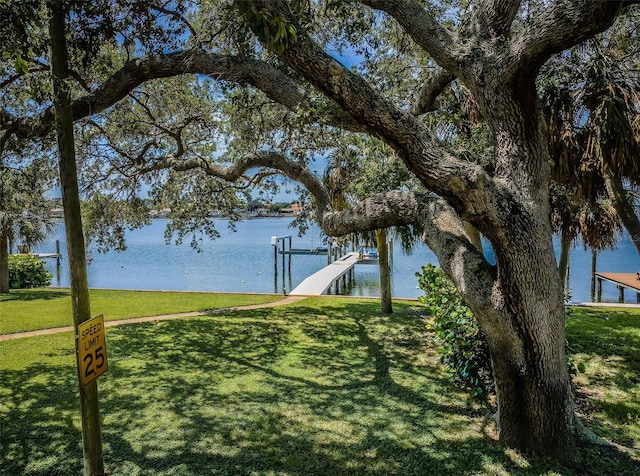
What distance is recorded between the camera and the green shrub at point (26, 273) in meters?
17.9

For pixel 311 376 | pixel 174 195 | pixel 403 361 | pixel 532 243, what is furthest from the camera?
pixel 174 195

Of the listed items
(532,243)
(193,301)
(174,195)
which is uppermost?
(174,195)

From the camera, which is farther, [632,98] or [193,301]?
[193,301]

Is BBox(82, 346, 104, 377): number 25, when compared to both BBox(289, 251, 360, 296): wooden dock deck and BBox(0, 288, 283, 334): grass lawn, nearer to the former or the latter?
BBox(0, 288, 283, 334): grass lawn

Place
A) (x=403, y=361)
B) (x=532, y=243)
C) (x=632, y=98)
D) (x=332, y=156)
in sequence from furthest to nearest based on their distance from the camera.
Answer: (x=332, y=156) → (x=403, y=361) → (x=632, y=98) → (x=532, y=243)

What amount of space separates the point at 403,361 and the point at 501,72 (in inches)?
188

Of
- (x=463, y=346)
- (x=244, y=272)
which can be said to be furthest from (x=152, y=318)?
(x=244, y=272)

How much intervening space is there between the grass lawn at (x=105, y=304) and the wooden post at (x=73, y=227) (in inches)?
303

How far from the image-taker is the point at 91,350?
3.06 metres

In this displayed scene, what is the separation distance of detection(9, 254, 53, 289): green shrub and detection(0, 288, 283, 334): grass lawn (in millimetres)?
3037

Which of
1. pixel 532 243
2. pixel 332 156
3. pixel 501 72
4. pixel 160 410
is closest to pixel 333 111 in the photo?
pixel 501 72

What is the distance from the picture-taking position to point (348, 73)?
375cm

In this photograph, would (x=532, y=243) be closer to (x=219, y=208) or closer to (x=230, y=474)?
(x=230, y=474)

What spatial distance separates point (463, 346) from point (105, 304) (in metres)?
10.9
